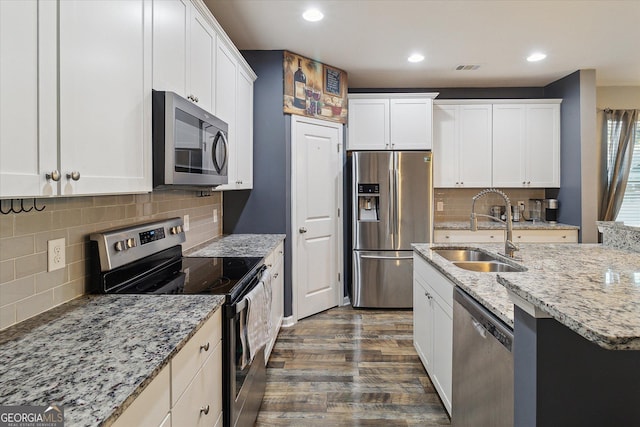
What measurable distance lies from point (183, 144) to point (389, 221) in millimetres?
2735

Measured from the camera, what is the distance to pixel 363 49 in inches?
136

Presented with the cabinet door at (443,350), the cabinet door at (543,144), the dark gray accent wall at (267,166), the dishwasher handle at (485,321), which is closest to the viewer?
the dishwasher handle at (485,321)

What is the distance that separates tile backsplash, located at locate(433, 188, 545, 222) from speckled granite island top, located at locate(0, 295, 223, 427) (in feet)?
12.9

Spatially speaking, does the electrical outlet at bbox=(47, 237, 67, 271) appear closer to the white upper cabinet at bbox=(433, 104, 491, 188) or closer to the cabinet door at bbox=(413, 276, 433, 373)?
the cabinet door at bbox=(413, 276, 433, 373)

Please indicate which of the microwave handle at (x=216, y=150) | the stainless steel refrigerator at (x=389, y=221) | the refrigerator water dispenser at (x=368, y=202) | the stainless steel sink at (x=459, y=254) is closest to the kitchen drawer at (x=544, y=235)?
the stainless steel refrigerator at (x=389, y=221)

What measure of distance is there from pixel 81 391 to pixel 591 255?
2157 millimetres

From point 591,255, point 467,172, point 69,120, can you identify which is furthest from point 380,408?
point 467,172

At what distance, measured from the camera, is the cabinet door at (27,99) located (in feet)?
2.68

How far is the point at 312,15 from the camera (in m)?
2.77

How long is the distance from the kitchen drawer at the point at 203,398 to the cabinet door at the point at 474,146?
392 centimetres

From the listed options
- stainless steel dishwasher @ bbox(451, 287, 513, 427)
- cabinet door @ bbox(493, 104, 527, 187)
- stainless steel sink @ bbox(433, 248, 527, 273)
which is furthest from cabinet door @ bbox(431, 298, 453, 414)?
cabinet door @ bbox(493, 104, 527, 187)

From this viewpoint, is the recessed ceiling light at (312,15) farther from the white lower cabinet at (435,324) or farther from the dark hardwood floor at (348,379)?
the dark hardwood floor at (348,379)

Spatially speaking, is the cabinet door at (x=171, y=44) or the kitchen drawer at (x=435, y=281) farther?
the kitchen drawer at (x=435, y=281)

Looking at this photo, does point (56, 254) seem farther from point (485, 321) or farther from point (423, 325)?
point (423, 325)
